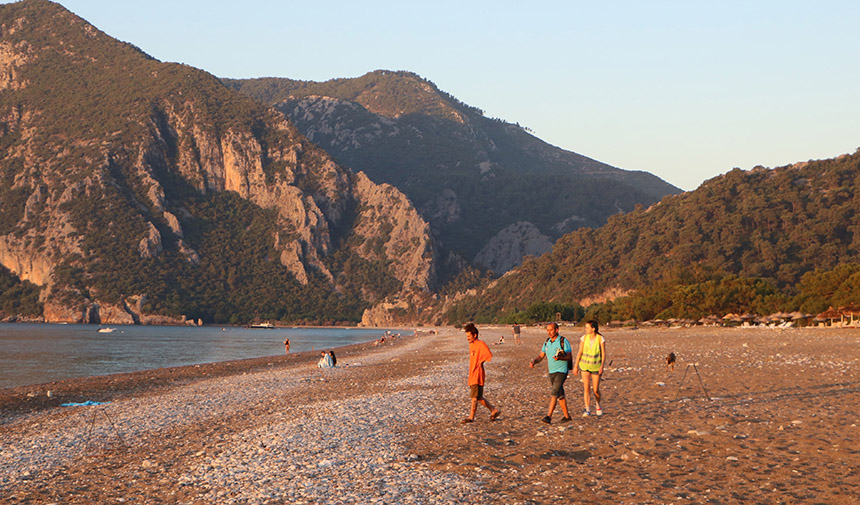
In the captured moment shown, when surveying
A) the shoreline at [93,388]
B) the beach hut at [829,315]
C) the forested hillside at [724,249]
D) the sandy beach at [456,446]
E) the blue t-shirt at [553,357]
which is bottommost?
the shoreline at [93,388]

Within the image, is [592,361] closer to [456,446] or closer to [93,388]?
[456,446]

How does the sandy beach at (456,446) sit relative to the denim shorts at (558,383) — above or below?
below

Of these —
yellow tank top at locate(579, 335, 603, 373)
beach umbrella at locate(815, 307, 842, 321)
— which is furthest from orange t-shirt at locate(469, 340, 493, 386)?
beach umbrella at locate(815, 307, 842, 321)

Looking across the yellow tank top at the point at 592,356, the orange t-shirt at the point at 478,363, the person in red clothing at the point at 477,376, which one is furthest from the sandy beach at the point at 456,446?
the yellow tank top at the point at 592,356

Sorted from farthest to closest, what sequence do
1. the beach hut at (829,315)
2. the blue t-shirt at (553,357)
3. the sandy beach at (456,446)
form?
1. the beach hut at (829,315)
2. the blue t-shirt at (553,357)
3. the sandy beach at (456,446)

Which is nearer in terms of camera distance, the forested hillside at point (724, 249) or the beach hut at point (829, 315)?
the beach hut at point (829, 315)

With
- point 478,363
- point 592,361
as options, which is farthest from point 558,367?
point 478,363

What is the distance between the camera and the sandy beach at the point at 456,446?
915cm

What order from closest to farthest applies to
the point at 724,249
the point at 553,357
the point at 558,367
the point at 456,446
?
1. the point at 456,446
2. the point at 558,367
3. the point at 553,357
4. the point at 724,249

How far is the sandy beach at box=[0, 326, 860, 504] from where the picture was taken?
915cm

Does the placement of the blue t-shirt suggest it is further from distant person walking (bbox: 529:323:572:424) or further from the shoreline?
the shoreline

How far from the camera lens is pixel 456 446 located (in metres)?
11.8

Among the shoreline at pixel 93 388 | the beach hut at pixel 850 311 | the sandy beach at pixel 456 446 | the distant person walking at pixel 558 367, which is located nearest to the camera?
the sandy beach at pixel 456 446

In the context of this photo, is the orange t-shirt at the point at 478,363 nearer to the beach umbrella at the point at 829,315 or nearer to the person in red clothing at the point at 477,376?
the person in red clothing at the point at 477,376
